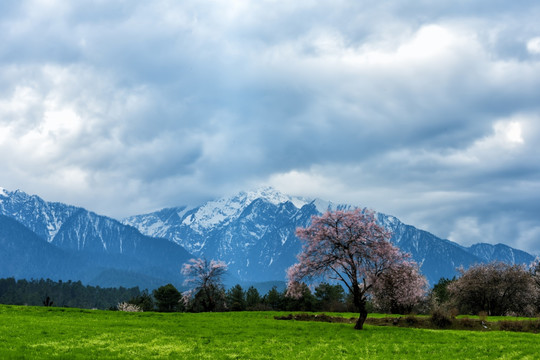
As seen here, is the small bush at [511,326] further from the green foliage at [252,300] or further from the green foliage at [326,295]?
the green foliage at [252,300]

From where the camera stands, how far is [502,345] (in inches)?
1334

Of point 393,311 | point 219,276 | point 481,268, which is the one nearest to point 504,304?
point 481,268

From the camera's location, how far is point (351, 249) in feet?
164

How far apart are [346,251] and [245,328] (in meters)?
14.9

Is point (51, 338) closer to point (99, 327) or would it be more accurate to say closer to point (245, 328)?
point (99, 327)

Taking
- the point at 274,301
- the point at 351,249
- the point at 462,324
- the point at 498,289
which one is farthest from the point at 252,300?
the point at 351,249

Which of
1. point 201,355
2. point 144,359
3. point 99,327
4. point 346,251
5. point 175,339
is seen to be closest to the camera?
point 144,359

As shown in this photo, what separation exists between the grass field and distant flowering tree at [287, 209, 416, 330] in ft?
24.1

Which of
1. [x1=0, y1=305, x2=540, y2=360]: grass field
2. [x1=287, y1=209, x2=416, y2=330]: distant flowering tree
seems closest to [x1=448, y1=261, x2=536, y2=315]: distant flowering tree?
[x1=287, y1=209, x2=416, y2=330]: distant flowering tree

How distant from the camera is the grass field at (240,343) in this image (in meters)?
28.7

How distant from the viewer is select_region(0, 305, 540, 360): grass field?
2867 centimetres

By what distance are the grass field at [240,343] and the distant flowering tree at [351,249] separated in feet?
24.1

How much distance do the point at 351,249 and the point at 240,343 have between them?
20546 millimetres

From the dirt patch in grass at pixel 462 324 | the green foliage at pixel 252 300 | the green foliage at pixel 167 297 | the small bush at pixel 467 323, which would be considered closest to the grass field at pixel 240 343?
the dirt patch in grass at pixel 462 324
